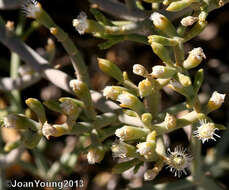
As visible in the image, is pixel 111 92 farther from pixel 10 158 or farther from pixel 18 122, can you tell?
pixel 10 158

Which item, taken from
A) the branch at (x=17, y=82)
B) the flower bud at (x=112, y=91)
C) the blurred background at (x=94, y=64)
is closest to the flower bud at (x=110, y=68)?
the flower bud at (x=112, y=91)

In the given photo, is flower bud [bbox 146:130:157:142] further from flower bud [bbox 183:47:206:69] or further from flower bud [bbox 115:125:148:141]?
flower bud [bbox 183:47:206:69]

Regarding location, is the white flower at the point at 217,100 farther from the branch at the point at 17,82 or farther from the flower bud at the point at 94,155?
the branch at the point at 17,82

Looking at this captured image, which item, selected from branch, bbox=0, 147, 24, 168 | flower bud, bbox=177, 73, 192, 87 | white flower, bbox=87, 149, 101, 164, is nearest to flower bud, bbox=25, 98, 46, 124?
white flower, bbox=87, 149, 101, 164

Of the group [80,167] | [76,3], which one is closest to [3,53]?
[76,3]

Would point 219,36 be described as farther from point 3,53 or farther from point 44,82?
point 3,53
